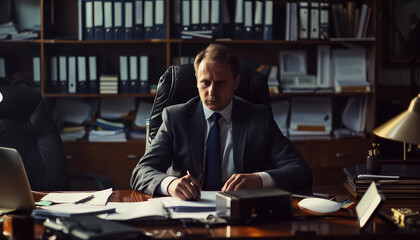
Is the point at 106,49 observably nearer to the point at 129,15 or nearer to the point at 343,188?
the point at 129,15

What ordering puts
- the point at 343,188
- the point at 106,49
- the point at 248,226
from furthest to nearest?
the point at 106,49 < the point at 343,188 < the point at 248,226

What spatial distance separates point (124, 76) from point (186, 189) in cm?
211

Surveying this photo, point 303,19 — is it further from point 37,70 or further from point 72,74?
point 37,70

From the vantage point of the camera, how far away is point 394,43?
3.94m

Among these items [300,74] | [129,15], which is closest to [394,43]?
[300,74]

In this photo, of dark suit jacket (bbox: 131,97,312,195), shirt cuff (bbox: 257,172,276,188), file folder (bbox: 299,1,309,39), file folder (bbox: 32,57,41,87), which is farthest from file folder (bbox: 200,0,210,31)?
shirt cuff (bbox: 257,172,276,188)

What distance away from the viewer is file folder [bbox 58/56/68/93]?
3.77 metres

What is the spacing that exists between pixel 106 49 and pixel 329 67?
5.18ft

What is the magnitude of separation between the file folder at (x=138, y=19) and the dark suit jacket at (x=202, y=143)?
1553 mm

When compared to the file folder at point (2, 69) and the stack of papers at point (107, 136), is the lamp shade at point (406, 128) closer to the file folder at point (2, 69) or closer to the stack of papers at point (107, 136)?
the stack of papers at point (107, 136)

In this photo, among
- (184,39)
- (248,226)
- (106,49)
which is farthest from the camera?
(106,49)

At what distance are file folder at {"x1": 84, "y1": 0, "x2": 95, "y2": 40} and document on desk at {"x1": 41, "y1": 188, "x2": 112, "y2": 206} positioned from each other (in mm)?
1970

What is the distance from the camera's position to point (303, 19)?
3.79 metres

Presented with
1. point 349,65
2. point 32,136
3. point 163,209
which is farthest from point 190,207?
point 349,65
